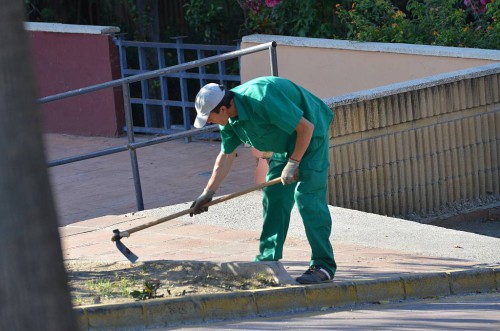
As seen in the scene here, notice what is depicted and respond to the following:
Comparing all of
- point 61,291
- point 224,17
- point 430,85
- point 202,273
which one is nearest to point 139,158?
point 224,17

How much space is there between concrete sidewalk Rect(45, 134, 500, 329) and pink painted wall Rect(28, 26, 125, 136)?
1.99 meters

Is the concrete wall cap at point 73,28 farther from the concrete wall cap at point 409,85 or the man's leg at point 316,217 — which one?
the man's leg at point 316,217

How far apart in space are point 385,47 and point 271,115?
514cm

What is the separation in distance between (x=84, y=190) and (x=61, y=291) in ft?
26.3

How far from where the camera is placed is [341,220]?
871cm

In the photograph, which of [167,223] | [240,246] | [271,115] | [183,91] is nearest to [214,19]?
[183,91]

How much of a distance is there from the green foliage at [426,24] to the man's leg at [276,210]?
515cm

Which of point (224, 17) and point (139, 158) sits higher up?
point (224, 17)

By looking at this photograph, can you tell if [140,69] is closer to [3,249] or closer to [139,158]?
[139,158]

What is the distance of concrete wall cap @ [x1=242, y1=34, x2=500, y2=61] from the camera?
10.8m

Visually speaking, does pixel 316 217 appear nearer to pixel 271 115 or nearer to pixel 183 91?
pixel 271 115

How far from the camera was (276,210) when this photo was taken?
23.8ft

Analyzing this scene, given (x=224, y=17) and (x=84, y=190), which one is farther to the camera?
(x=224, y=17)

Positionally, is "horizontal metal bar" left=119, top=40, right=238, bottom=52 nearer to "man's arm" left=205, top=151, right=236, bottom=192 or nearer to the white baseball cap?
"man's arm" left=205, top=151, right=236, bottom=192
